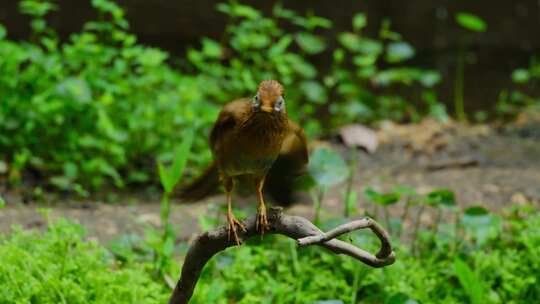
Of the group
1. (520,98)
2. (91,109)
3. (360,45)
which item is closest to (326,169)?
(91,109)

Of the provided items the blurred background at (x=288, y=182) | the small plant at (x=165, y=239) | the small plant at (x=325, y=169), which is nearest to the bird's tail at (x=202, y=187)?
the blurred background at (x=288, y=182)

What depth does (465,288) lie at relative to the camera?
3.41 metres

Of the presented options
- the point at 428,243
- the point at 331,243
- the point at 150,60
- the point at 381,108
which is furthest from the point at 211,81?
the point at 331,243

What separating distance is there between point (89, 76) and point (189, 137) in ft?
6.22

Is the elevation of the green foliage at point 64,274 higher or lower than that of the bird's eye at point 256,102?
lower

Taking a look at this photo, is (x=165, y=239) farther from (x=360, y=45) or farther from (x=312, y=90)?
(x=360, y=45)

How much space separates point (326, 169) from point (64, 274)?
1.30 metres

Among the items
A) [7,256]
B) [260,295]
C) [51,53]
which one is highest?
[51,53]

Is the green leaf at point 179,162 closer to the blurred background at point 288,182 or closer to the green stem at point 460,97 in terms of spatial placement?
the blurred background at point 288,182

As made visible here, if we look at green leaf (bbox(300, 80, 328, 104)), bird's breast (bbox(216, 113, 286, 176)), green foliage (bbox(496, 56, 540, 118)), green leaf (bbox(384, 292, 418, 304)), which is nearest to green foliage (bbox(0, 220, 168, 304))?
bird's breast (bbox(216, 113, 286, 176))

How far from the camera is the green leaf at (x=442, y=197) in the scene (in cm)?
389

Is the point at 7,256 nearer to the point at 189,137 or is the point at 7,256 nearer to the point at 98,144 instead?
the point at 189,137

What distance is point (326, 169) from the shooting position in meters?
3.89

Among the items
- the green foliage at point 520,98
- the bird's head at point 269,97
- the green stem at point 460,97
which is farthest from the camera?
the green foliage at point 520,98
